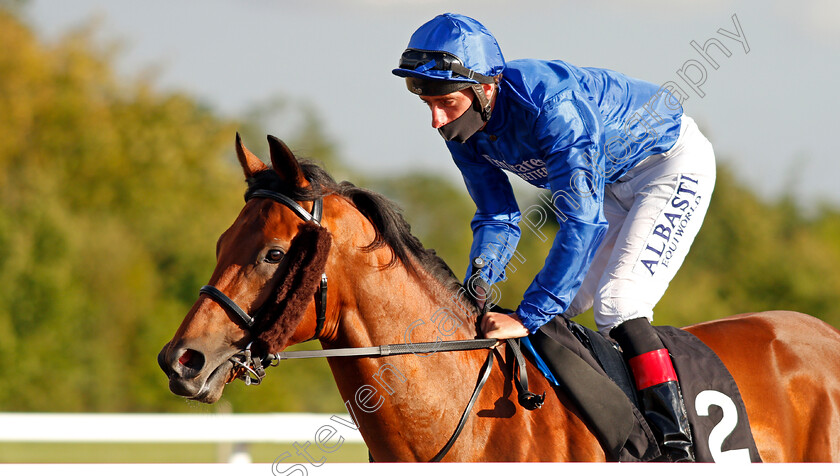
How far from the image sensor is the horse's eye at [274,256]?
2463 mm

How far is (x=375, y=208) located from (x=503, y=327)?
59cm

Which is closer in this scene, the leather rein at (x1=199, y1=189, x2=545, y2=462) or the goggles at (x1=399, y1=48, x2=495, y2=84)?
the leather rein at (x1=199, y1=189, x2=545, y2=462)

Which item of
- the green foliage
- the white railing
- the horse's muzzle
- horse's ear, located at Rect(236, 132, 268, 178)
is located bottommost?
the green foliage

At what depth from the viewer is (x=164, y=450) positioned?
35.0 ft

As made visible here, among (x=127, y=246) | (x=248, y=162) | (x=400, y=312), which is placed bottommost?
(x=127, y=246)

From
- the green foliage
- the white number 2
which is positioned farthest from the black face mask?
the green foliage

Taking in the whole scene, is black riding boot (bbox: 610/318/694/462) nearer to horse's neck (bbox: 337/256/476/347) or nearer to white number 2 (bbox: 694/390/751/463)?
white number 2 (bbox: 694/390/751/463)

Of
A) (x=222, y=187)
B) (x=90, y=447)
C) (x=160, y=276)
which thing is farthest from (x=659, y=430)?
(x=222, y=187)

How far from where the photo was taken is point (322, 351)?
2482 millimetres

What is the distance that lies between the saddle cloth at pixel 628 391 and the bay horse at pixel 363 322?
0.23ft

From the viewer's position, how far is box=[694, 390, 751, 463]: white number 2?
2.80m

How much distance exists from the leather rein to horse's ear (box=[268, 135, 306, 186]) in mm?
68

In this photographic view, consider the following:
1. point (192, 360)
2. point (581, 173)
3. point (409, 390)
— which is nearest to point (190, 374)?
point (192, 360)

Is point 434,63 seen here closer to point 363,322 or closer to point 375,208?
point 375,208
